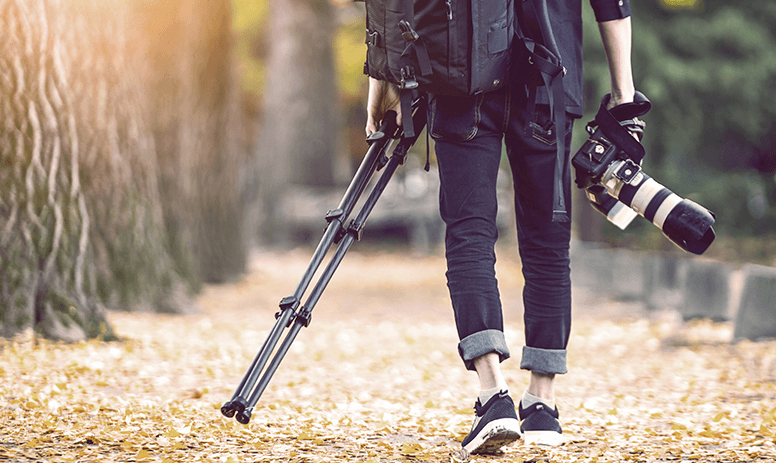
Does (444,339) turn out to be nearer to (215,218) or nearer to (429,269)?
(215,218)

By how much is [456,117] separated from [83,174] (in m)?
3.34

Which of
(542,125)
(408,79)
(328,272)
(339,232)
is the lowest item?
(328,272)

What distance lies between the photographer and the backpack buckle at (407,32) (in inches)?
101

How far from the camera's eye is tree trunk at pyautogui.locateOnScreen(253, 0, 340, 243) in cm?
1577

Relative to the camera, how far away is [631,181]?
2795 mm

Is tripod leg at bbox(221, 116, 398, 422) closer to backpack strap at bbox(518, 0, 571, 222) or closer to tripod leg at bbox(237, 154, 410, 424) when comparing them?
tripod leg at bbox(237, 154, 410, 424)

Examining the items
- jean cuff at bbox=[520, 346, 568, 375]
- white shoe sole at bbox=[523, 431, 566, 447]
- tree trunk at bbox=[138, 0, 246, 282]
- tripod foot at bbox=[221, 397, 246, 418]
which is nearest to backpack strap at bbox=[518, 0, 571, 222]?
jean cuff at bbox=[520, 346, 568, 375]

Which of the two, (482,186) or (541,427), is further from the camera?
(541,427)

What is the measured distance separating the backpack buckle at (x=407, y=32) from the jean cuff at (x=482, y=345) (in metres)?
0.91

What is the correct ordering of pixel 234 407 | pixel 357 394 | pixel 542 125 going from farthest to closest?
pixel 357 394
pixel 542 125
pixel 234 407

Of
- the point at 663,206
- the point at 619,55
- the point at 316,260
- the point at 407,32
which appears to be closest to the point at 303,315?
the point at 316,260

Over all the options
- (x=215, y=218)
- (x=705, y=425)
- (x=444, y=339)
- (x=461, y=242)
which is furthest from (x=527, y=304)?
(x=215, y=218)

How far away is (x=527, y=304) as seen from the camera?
2.96m

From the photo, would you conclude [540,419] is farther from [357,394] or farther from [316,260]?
[357,394]
